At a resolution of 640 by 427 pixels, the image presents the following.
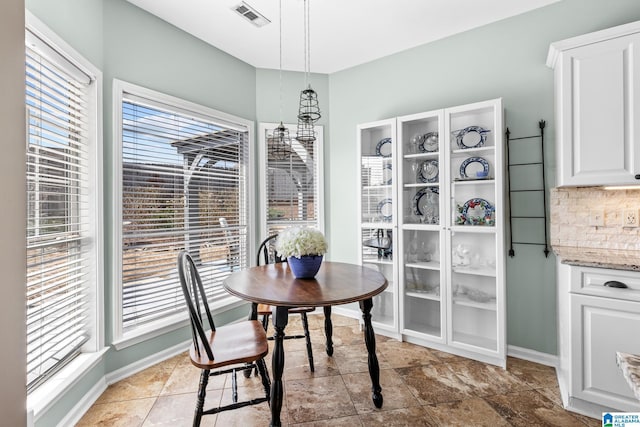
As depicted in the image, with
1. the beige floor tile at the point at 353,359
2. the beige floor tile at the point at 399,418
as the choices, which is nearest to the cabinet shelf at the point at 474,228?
the beige floor tile at the point at 353,359

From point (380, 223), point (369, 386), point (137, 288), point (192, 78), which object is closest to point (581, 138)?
point (380, 223)

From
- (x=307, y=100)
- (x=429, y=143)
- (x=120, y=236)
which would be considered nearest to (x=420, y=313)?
(x=429, y=143)

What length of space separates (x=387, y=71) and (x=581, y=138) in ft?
6.41

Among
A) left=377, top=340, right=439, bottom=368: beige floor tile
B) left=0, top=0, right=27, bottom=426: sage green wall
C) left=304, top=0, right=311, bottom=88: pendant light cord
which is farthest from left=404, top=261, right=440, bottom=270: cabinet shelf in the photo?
left=0, top=0, right=27, bottom=426: sage green wall

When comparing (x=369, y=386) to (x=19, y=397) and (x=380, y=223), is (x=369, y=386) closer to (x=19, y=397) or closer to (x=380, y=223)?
(x=380, y=223)

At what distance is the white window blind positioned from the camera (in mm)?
1697

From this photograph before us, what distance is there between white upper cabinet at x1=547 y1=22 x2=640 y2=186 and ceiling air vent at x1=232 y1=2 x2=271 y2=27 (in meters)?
2.19

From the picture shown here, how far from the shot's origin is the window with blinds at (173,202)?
2.53m

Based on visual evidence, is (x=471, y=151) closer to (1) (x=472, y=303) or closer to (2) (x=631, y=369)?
(1) (x=472, y=303)

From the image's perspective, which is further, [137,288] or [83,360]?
[137,288]

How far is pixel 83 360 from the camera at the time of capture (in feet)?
6.86

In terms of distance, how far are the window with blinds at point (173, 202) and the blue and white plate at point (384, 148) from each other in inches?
56.6

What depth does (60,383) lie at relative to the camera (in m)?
1.83

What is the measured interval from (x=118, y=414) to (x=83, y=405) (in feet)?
0.77
